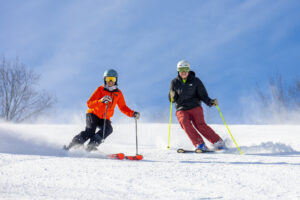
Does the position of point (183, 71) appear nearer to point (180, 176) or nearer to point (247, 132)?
point (180, 176)

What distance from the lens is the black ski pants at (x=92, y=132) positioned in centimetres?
515

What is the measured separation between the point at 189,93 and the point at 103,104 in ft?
5.68

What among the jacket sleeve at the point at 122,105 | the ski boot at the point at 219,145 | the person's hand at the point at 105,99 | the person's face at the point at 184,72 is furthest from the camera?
the person's face at the point at 184,72

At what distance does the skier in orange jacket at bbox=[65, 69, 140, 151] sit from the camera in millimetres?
5141

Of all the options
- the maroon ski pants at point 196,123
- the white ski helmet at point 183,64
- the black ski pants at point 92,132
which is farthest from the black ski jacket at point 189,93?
the black ski pants at point 92,132

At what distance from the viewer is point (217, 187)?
8.47 ft

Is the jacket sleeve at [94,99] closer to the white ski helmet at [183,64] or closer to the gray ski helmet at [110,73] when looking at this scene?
the gray ski helmet at [110,73]

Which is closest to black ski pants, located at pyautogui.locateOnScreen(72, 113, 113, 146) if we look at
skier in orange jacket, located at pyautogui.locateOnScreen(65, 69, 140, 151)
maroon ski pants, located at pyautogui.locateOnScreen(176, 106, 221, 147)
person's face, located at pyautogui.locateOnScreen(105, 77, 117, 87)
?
skier in orange jacket, located at pyautogui.locateOnScreen(65, 69, 140, 151)

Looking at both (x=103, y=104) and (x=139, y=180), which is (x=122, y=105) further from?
(x=139, y=180)

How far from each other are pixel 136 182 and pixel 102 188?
325mm

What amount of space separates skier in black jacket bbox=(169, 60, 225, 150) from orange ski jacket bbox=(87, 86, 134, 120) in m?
1.08

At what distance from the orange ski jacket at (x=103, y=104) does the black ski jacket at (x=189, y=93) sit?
1.10 m

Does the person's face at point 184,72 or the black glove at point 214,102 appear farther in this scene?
the person's face at point 184,72

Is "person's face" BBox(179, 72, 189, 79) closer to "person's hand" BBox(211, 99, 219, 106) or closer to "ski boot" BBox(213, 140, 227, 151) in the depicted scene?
"person's hand" BBox(211, 99, 219, 106)
